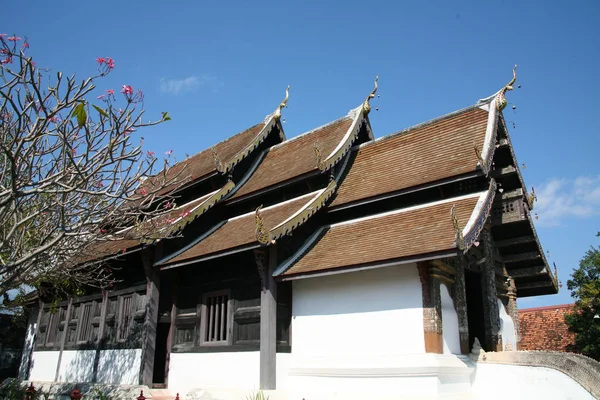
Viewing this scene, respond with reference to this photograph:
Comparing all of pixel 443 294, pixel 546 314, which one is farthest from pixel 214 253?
pixel 546 314

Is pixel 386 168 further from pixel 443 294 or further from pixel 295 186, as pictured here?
pixel 443 294

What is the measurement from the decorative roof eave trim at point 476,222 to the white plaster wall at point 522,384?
104 inches

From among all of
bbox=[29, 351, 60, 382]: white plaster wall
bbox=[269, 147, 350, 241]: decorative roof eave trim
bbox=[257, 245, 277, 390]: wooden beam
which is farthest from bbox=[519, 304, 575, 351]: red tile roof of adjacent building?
bbox=[29, 351, 60, 382]: white plaster wall

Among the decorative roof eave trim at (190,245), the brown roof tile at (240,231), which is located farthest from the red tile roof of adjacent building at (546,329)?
the decorative roof eave trim at (190,245)

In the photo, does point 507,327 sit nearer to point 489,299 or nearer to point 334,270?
point 489,299

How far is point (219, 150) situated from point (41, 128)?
10145 millimetres

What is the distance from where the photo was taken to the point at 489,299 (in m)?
11.9

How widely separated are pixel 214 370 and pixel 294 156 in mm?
6073

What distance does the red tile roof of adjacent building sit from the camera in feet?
54.5

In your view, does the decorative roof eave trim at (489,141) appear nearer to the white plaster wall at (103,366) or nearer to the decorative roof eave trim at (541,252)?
the decorative roof eave trim at (541,252)

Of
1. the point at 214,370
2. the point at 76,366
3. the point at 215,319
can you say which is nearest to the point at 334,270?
the point at 215,319

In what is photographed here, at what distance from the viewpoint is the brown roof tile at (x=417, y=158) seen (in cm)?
1110

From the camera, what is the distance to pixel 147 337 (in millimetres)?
12227

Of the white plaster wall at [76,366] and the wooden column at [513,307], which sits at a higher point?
the wooden column at [513,307]
